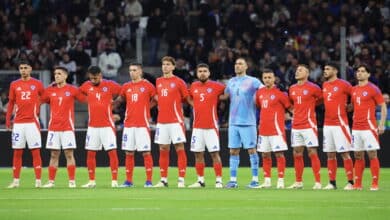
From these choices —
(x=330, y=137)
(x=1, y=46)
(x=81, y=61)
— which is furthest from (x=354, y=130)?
(x=1, y=46)

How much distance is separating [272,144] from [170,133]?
1996mm

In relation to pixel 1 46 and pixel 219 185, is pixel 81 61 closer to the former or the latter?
pixel 1 46

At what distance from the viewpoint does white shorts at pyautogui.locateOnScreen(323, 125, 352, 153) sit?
21766mm

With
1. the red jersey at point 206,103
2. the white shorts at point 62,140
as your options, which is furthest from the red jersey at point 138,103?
the white shorts at point 62,140

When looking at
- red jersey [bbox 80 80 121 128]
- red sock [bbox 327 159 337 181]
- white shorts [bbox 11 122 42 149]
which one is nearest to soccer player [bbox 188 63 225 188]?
red jersey [bbox 80 80 121 128]

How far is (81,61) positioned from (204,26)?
391cm

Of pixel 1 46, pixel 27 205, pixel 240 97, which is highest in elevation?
pixel 1 46

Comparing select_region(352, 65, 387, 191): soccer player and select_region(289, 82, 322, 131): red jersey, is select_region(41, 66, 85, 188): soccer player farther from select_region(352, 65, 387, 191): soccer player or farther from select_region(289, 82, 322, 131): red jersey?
select_region(352, 65, 387, 191): soccer player

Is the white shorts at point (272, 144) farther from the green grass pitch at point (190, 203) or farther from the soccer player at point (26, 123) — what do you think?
the soccer player at point (26, 123)

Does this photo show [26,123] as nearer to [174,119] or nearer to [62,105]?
[62,105]

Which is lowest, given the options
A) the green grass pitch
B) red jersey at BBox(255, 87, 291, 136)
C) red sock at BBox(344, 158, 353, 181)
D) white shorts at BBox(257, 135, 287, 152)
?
the green grass pitch

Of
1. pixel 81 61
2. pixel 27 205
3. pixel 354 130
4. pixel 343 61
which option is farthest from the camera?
pixel 81 61

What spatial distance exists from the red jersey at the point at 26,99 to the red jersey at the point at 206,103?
3.04 meters

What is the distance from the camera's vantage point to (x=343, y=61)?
30078 mm
